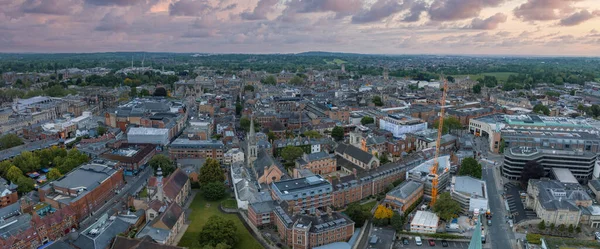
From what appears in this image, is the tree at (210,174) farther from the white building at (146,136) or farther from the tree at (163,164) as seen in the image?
the white building at (146,136)

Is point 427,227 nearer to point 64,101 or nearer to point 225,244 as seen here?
point 225,244

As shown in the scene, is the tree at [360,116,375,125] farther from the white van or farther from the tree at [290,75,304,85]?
the tree at [290,75,304,85]

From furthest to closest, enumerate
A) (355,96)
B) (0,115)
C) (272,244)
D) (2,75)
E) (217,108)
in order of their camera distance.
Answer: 1. (2,75)
2. (355,96)
3. (217,108)
4. (0,115)
5. (272,244)

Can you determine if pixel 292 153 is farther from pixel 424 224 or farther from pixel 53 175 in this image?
pixel 53 175

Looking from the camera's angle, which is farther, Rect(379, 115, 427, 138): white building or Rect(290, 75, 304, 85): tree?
Rect(290, 75, 304, 85): tree

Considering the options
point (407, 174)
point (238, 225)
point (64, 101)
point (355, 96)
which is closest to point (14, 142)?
point (64, 101)

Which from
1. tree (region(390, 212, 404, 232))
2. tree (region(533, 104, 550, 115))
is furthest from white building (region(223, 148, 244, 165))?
tree (region(533, 104, 550, 115))
